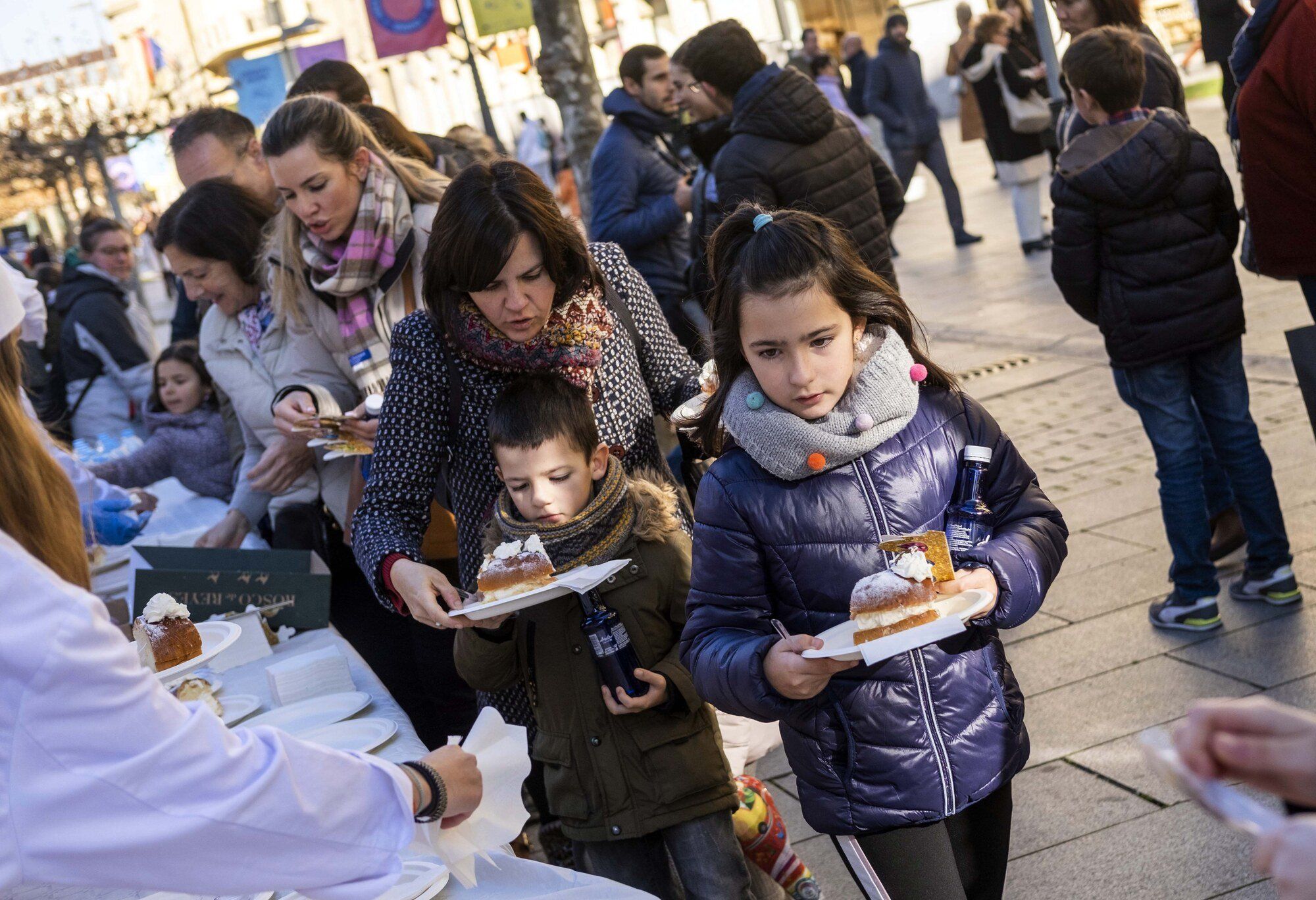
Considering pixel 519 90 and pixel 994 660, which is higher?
pixel 519 90

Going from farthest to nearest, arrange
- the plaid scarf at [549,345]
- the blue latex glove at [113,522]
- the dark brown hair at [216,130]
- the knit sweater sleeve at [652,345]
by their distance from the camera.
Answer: the dark brown hair at [216,130], the blue latex glove at [113,522], the knit sweater sleeve at [652,345], the plaid scarf at [549,345]

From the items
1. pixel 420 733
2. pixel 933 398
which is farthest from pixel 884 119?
pixel 933 398

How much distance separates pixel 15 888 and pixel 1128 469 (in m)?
5.23

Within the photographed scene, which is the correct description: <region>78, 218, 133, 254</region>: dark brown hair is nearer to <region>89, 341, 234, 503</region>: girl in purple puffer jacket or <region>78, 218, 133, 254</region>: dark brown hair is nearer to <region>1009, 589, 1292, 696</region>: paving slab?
<region>89, 341, 234, 503</region>: girl in purple puffer jacket

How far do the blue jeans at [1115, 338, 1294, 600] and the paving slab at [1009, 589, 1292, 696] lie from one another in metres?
0.15

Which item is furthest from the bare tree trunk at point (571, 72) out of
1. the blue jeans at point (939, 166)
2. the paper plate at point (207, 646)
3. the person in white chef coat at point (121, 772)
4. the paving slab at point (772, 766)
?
the person in white chef coat at point (121, 772)

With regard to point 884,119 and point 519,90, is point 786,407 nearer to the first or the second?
point 884,119

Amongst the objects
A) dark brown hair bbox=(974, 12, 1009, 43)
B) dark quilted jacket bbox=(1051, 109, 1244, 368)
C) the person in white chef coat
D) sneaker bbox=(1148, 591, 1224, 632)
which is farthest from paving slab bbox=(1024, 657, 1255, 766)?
dark brown hair bbox=(974, 12, 1009, 43)

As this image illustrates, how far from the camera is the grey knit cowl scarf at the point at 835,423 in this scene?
2.45 metres

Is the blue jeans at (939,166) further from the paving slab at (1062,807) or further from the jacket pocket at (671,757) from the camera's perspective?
the jacket pocket at (671,757)

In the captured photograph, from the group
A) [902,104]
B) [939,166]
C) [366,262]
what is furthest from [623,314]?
[902,104]

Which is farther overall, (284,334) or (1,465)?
(284,334)

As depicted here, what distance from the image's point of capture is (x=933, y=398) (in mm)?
2650

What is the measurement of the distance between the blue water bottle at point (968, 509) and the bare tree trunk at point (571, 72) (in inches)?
291
